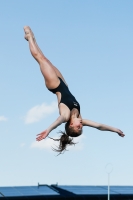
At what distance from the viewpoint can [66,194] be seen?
145ft

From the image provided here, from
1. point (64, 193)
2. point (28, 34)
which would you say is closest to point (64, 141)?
point (28, 34)

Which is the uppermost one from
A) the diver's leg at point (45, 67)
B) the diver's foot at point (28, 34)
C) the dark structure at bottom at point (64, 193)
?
the dark structure at bottom at point (64, 193)

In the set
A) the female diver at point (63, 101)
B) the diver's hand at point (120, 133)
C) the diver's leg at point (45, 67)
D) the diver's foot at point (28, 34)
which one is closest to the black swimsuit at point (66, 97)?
the female diver at point (63, 101)

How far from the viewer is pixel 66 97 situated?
591 inches

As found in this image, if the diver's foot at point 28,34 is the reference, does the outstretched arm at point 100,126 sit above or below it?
below

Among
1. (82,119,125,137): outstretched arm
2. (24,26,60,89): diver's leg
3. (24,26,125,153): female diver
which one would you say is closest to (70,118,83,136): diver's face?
(24,26,125,153): female diver

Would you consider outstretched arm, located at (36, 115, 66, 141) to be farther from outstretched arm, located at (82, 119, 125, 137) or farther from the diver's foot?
the diver's foot

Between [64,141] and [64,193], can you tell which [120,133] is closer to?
[64,141]

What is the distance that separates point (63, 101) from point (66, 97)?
15 cm

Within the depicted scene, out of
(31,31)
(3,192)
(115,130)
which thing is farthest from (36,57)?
(3,192)

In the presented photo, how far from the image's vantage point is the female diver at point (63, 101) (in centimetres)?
1455

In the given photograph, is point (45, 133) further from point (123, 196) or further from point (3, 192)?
point (123, 196)

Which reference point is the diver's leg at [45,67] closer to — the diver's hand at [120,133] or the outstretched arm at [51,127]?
the outstretched arm at [51,127]

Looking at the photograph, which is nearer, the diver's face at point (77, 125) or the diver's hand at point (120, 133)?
the diver's face at point (77, 125)
